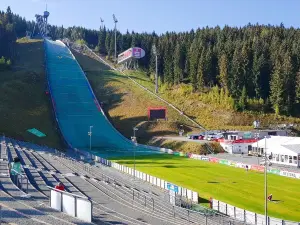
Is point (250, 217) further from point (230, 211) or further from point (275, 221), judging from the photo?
point (275, 221)

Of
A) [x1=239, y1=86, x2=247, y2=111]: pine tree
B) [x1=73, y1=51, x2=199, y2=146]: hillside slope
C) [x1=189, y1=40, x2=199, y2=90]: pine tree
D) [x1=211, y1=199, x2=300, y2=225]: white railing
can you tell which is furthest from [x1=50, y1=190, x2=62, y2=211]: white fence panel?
[x1=189, y1=40, x2=199, y2=90]: pine tree

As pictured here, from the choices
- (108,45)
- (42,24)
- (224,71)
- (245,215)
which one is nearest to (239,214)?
(245,215)

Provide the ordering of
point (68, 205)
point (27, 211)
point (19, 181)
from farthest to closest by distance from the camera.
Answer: point (19, 181)
point (68, 205)
point (27, 211)

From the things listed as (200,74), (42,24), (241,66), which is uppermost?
(42,24)

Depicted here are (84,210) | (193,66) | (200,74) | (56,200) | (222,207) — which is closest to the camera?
(84,210)

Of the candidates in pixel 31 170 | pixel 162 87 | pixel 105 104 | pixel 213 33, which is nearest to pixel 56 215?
pixel 31 170

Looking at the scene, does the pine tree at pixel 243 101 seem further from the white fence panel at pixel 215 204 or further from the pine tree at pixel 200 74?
the white fence panel at pixel 215 204

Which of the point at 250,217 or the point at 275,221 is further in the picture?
A: the point at 250,217
